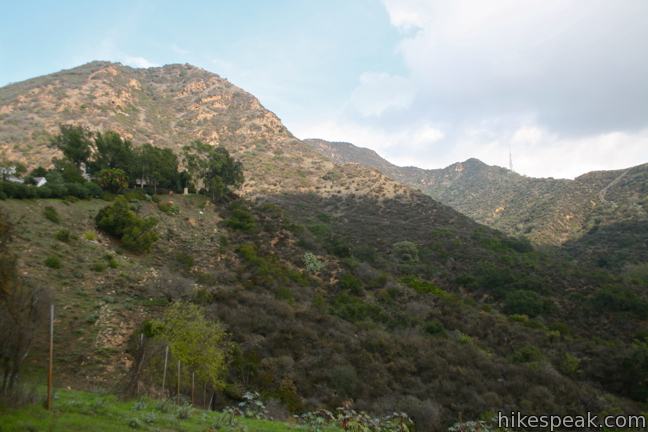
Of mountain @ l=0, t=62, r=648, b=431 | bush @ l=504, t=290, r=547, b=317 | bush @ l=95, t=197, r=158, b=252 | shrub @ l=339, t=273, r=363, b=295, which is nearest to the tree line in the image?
mountain @ l=0, t=62, r=648, b=431

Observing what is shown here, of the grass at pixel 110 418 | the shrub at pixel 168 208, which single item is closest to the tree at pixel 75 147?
the shrub at pixel 168 208

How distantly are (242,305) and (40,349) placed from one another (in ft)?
32.9

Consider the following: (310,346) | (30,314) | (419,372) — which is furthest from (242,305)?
(30,314)

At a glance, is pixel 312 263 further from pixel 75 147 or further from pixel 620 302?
pixel 620 302

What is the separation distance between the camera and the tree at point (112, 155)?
3634 cm

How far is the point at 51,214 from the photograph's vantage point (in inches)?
929

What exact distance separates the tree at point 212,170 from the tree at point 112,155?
534cm

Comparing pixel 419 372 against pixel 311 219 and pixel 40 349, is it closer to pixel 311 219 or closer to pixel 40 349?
pixel 40 349

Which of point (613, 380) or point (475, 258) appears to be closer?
point (613, 380)

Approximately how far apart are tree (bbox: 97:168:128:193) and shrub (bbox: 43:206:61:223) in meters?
8.89

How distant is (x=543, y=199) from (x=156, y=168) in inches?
2734

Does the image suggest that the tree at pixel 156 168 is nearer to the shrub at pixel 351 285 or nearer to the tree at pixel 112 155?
the tree at pixel 112 155

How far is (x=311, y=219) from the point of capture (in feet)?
171

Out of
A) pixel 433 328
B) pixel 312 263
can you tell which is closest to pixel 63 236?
pixel 312 263
